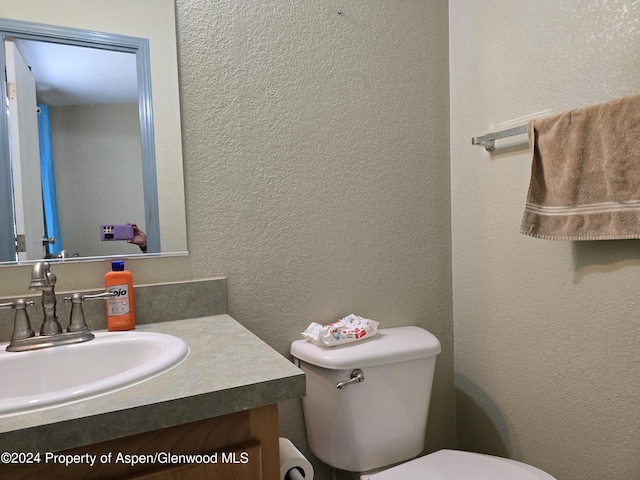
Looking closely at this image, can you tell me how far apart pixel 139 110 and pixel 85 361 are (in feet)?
2.15

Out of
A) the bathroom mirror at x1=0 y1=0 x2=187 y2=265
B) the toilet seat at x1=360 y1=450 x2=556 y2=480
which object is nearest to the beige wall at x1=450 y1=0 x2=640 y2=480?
the toilet seat at x1=360 y1=450 x2=556 y2=480

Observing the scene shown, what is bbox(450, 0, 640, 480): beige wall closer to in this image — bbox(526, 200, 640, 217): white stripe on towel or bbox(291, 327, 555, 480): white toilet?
bbox(526, 200, 640, 217): white stripe on towel

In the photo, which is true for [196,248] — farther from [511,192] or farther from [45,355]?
[511,192]

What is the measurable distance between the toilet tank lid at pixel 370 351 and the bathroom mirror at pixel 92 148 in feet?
1.52

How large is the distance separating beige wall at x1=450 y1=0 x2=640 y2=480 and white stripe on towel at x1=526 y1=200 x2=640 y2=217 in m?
0.11

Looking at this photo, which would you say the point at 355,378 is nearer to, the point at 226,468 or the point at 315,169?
the point at 226,468

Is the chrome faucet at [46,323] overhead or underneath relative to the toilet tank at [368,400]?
overhead

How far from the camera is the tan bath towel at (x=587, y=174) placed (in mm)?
976

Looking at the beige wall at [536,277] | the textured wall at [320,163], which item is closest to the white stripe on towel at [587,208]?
the beige wall at [536,277]

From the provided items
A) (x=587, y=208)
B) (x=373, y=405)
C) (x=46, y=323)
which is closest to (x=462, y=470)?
(x=373, y=405)

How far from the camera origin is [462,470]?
3.57 ft

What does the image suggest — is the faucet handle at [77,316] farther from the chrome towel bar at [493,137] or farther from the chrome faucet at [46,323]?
the chrome towel bar at [493,137]

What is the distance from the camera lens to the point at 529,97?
1.28m

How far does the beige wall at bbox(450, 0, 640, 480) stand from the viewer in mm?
1077
